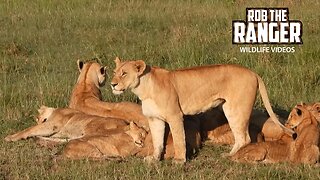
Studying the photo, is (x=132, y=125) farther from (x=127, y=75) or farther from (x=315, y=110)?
(x=315, y=110)

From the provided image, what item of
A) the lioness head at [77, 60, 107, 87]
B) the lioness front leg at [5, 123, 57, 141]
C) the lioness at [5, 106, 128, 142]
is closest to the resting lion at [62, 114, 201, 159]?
the lioness at [5, 106, 128, 142]

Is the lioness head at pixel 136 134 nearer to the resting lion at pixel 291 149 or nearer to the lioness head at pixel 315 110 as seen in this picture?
the resting lion at pixel 291 149

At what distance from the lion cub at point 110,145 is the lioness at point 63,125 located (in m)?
0.37

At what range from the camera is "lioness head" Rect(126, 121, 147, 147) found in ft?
22.0

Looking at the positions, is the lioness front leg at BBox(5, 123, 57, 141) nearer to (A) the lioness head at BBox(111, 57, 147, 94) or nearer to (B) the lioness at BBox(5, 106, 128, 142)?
(B) the lioness at BBox(5, 106, 128, 142)

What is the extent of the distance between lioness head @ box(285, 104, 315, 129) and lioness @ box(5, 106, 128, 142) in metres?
1.54

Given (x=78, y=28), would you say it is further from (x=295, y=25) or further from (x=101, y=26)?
(x=295, y=25)

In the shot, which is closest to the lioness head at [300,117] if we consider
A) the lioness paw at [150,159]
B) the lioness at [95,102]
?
the lioness paw at [150,159]

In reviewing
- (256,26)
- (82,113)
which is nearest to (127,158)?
(82,113)

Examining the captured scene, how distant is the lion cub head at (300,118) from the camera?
6.67 meters

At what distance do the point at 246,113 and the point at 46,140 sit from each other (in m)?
1.97

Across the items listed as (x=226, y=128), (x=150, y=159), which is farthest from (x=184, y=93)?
(x=226, y=128)

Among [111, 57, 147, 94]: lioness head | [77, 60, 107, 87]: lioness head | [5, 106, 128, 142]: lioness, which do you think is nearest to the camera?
[111, 57, 147, 94]: lioness head

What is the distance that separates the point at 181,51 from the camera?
10.9 m
